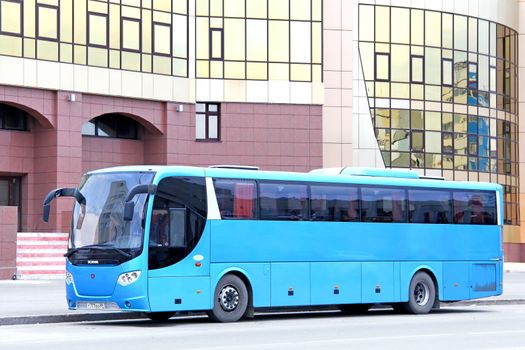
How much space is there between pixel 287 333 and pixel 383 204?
291 inches

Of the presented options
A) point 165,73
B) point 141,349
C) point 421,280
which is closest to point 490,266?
point 421,280

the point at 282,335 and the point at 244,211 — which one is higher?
the point at 244,211

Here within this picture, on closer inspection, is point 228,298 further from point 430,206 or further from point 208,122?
point 208,122

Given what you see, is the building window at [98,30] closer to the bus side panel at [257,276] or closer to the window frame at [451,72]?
the window frame at [451,72]

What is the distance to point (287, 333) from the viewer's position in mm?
19812

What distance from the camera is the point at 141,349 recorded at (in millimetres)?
16453

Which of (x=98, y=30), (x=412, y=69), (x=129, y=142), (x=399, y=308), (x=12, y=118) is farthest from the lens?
(x=412, y=69)

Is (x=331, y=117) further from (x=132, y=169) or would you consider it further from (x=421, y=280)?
(x=132, y=169)

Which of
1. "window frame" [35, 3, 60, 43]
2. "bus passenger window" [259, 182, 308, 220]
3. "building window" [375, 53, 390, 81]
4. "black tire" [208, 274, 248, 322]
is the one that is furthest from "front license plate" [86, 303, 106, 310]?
"building window" [375, 53, 390, 81]

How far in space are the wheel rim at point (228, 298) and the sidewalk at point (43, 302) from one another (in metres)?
2.06

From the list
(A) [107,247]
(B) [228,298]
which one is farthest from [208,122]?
(A) [107,247]

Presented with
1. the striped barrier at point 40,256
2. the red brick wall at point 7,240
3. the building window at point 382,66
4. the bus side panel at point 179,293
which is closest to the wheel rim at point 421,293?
the bus side panel at point 179,293

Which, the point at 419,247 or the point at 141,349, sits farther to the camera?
the point at 419,247

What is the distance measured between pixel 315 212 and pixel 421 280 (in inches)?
143
